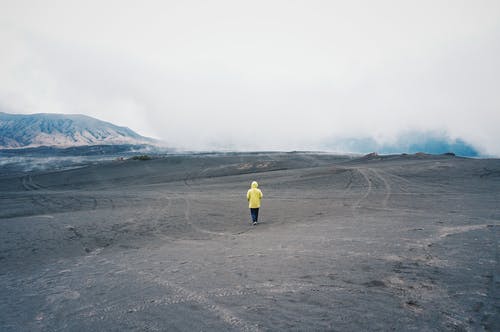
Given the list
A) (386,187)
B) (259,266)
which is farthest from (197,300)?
(386,187)

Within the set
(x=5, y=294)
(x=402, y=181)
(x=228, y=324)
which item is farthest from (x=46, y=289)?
(x=402, y=181)

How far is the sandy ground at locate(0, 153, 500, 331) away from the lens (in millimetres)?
4008

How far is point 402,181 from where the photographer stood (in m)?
22.7

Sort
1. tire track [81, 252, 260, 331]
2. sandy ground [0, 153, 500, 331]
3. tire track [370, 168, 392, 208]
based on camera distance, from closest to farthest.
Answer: tire track [81, 252, 260, 331] < sandy ground [0, 153, 500, 331] < tire track [370, 168, 392, 208]

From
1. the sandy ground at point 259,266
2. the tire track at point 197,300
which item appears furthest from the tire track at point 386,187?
the tire track at point 197,300

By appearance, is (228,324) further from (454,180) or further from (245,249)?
(454,180)

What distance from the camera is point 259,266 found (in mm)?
6234

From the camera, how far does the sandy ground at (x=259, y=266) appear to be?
13.1 ft

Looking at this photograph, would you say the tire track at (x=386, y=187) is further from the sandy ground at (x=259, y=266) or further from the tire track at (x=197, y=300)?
the tire track at (x=197, y=300)

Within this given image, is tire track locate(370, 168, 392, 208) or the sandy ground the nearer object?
the sandy ground

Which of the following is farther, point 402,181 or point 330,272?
point 402,181

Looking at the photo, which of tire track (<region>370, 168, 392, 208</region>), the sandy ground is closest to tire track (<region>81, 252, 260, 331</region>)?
the sandy ground

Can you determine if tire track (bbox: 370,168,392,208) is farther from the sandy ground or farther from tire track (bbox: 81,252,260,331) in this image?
tire track (bbox: 81,252,260,331)

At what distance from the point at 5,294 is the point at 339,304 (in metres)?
6.42
